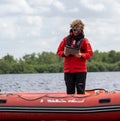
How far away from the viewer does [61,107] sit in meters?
9.73

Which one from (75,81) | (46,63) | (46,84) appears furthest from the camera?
(46,63)

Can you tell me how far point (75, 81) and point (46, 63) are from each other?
248 feet

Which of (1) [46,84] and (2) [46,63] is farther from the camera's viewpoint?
(2) [46,63]

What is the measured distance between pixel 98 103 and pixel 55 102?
760 mm

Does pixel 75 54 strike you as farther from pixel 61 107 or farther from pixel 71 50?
pixel 61 107

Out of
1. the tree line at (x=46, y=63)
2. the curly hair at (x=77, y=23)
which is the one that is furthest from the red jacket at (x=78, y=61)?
the tree line at (x=46, y=63)

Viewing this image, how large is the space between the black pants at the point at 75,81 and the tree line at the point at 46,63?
Answer: 6416 cm

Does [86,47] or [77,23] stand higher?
[77,23]

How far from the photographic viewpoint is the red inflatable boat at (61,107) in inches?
378

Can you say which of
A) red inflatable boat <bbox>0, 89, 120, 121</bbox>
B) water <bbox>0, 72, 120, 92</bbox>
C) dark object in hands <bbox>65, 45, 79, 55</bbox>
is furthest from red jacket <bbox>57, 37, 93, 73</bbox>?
water <bbox>0, 72, 120, 92</bbox>

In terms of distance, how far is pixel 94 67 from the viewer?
77.1 meters

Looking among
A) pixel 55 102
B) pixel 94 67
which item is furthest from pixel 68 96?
pixel 94 67

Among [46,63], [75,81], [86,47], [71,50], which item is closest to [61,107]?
[75,81]

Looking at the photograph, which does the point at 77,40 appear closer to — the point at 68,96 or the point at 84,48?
the point at 84,48
